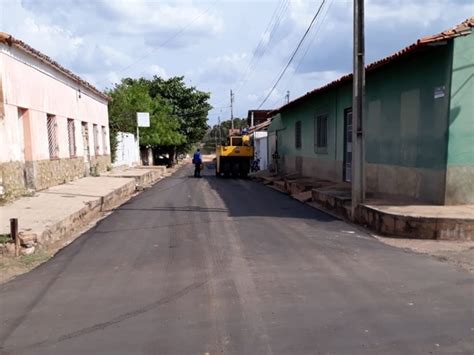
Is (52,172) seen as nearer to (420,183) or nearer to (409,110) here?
(409,110)

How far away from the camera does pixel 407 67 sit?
10445 mm

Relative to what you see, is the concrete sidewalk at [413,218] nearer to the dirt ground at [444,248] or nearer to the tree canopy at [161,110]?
the dirt ground at [444,248]

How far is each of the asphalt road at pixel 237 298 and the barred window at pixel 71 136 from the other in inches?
431

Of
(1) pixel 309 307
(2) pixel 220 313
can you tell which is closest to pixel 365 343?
(1) pixel 309 307

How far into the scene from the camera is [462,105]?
8.68 m

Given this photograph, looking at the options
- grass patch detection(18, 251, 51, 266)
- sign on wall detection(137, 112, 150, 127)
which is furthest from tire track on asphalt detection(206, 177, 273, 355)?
sign on wall detection(137, 112, 150, 127)

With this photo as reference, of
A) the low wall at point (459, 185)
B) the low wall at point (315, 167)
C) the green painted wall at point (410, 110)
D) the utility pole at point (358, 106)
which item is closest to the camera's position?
the low wall at point (459, 185)

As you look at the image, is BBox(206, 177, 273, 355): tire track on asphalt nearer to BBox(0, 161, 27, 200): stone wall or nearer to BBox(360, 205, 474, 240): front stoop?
BBox(360, 205, 474, 240): front stoop

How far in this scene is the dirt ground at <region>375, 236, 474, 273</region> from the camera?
636 cm

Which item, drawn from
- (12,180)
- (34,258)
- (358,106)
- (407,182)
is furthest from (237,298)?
(12,180)

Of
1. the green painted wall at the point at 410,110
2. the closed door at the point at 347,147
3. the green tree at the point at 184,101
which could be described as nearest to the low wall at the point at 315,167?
the closed door at the point at 347,147

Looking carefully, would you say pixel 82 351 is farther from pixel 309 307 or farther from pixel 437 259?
pixel 437 259

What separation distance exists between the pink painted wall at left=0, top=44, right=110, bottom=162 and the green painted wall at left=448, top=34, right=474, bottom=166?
10.2 m

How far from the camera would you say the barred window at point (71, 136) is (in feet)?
59.0
